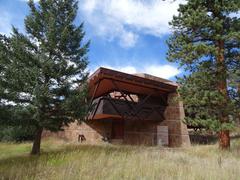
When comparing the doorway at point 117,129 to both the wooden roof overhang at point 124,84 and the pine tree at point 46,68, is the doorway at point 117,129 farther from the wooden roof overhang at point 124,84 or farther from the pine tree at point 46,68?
the pine tree at point 46,68

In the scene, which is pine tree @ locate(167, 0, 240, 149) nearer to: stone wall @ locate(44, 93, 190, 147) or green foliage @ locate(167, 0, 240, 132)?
green foliage @ locate(167, 0, 240, 132)

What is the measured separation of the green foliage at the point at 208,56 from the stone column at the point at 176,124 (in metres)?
5.16

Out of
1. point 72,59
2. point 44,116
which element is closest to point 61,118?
point 44,116

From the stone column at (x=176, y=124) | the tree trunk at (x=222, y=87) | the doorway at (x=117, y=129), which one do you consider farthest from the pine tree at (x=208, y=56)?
the doorway at (x=117, y=129)

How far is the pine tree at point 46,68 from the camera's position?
966 cm

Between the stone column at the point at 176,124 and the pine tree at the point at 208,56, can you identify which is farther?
the stone column at the point at 176,124

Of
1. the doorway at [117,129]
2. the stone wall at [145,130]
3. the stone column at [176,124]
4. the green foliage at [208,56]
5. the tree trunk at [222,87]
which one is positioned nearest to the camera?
the green foliage at [208,56]

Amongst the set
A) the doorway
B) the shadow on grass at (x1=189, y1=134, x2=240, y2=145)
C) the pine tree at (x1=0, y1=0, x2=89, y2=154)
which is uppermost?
the pine tree at (x1=0, y1=0, x2=89, y2=154)

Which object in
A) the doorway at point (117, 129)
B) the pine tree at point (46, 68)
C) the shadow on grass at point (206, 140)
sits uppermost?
the pine tree at point (46, 68)

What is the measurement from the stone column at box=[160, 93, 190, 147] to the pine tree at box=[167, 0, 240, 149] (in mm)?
5175

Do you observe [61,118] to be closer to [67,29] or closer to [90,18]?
[67,29]

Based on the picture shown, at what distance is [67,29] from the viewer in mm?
10438

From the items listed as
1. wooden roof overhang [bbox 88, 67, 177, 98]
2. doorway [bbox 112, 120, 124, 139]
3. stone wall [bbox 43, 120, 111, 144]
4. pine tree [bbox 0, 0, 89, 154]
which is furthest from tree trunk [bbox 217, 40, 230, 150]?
stone wall [bbox 43, 120, 111, 144]

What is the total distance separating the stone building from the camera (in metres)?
14.6
